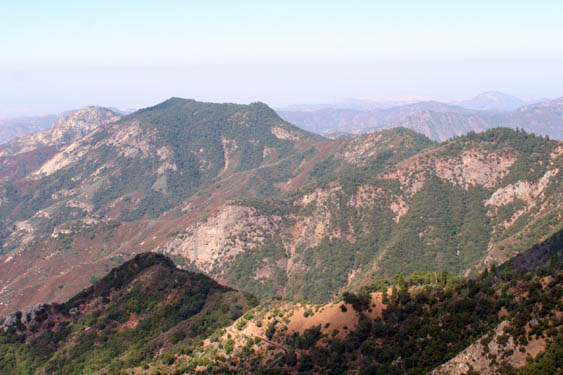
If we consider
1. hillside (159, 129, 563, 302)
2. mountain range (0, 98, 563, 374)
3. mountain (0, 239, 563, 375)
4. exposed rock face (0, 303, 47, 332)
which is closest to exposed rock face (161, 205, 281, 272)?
hillside (159, 129, 563, 302)

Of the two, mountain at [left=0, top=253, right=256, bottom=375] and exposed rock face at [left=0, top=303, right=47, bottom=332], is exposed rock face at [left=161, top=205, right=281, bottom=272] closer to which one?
mountain at [left=0, top=253, right=256, bottom=375]

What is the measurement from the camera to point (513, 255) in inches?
4840

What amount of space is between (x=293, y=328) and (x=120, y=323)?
47.4 meters

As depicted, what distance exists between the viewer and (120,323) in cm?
10400

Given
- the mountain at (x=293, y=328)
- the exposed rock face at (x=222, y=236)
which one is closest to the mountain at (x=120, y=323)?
the mountain at (x=293, y=328)

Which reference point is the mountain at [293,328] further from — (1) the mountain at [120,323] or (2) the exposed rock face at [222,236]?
(2) the exposed rock face at [222,236]

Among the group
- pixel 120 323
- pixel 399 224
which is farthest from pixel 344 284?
pixel 120 323

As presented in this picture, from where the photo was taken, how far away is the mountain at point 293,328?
50.1 meters

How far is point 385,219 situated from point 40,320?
394 ft

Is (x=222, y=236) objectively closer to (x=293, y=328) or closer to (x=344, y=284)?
(x=344, y=284)

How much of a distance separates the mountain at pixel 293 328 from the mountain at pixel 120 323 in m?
0.27

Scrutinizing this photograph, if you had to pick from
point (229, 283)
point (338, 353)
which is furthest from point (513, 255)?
point (229, 283)

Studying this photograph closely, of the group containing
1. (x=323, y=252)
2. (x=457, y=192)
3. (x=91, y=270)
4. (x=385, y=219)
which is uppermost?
(x=457, y=192)

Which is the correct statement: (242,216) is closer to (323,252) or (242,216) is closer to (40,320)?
(323,252)
